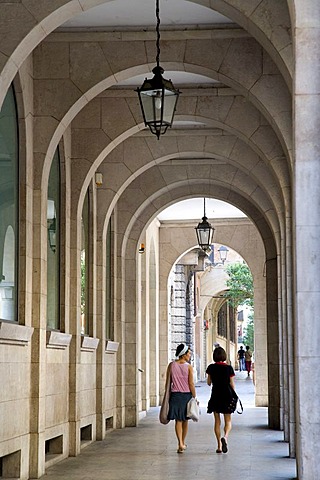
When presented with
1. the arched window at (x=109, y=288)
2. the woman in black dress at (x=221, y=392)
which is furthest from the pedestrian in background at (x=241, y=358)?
the woman in black dress at (x=221, y=392)

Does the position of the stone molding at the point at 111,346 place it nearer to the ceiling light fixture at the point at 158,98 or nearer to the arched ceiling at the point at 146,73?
the arched ceiling at the point at 146,73

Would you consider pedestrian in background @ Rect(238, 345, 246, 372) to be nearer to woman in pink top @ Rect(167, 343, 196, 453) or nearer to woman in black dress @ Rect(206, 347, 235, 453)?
woman in black dress @ Rect(206, 347, 235, 453)

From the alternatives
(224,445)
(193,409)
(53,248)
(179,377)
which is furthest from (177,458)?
(53,248)

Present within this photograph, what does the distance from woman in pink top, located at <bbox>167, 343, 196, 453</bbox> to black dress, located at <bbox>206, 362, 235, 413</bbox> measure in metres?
0.29

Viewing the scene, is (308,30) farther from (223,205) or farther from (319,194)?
(223,205)

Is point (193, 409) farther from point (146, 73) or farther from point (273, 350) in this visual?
point (273, 350)

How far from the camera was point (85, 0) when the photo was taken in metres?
8.86

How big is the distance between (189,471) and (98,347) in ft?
15.7

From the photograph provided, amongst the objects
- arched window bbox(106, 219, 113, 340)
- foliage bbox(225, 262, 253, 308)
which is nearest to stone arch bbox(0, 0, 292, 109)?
arched window bbox(106, 219, 113, 340)

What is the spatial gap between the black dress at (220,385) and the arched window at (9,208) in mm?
3838

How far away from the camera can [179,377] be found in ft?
44.3

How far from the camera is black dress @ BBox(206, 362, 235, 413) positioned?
44.2 feet

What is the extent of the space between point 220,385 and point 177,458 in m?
1.22

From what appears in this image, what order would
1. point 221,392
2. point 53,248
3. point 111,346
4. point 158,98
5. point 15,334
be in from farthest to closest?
point 111,346
point 221,392
point 53,248
point 15,334
point 158,98
